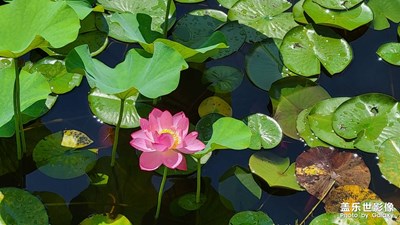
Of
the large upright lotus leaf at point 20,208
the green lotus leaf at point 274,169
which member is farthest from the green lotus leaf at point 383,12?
the large upright lotus leaf at point 20,208

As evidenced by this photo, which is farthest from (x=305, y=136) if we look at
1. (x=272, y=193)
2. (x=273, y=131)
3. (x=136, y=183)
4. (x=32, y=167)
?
(x=32, y=167)

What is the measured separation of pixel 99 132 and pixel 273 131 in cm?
62

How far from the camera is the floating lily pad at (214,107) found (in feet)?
7.64

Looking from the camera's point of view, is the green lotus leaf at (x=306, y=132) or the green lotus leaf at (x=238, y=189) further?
the green lotus leaf at (x=306, y=132)

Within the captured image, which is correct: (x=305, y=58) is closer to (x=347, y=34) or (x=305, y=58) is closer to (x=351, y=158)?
(x=347, y=34)

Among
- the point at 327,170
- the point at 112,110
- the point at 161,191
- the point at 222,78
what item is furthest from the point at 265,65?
the point at 161,191

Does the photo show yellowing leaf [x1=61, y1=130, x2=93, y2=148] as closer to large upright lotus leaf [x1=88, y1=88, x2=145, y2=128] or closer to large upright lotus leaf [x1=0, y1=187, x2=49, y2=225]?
large upright lotus leaf [x1=88, y1=88, x2=145, y2=128]

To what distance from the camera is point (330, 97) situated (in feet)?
7.84

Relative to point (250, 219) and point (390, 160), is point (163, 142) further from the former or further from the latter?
point (390, 160)

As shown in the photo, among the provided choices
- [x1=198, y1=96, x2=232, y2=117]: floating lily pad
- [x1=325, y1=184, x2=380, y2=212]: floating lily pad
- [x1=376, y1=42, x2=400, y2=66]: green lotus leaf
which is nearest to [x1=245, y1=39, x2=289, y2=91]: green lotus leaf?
[x1=198, y1=96, x2=232, y2=117]: floating lily pad

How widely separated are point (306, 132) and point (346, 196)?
0.94 feet

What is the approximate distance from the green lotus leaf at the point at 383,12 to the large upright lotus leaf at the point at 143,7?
0.86 metres

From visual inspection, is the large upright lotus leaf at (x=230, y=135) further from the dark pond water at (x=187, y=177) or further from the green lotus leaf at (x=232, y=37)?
the green lotus leaf at (x=232, y=37)

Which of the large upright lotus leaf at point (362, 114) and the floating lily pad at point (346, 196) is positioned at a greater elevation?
the large upright lotus leaf at point (362, 114)
